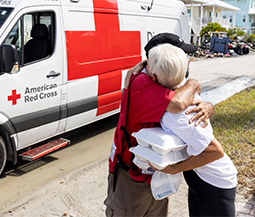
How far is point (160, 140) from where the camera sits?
167 centimetres

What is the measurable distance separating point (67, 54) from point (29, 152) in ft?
4.92

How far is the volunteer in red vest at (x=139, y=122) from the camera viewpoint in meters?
1.79

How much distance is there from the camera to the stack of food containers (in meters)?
1.68

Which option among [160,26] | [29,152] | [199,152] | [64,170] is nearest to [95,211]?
[64,170]

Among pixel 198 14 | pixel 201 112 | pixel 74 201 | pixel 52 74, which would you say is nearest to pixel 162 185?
pixel 201 112

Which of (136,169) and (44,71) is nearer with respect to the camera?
(136,169)

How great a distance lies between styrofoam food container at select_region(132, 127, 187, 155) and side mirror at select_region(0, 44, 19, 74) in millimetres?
2323

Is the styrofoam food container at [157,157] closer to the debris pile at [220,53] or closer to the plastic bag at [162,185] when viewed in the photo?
the plastic bag at [162,185]

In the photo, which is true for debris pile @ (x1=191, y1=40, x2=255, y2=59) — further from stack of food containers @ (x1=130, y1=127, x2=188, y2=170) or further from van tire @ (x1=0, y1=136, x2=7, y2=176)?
stack of food containers @ (x1=130, y1=127, x2=188, y2=170)

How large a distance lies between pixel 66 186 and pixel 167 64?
8.61ft

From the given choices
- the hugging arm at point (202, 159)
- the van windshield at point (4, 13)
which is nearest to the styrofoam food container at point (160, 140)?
the hugging arm at point (202, 159)

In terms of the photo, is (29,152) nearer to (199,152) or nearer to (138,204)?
(138,204)

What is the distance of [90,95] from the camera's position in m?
4.72

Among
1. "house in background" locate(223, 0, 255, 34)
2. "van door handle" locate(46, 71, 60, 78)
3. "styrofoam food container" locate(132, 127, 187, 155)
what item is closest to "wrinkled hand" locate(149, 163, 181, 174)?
"styrofoam food container" locate(132, 127, 187, 155)
